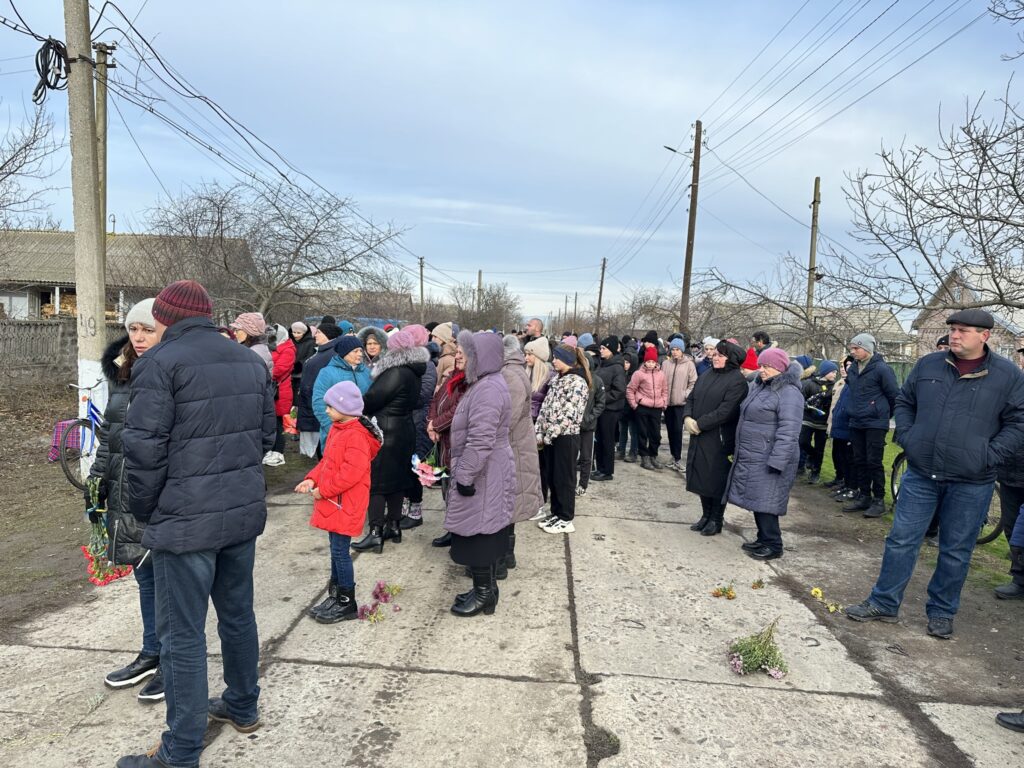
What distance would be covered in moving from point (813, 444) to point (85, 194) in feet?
30.1

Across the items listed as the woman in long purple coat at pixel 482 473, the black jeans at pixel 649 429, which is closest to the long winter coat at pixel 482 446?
the woman in long purple coat at pixel 482 473

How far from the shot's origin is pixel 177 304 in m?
2.51

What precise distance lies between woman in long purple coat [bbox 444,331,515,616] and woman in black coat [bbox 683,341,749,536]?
249cm

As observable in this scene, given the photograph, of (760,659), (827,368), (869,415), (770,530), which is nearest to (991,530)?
(869,415)

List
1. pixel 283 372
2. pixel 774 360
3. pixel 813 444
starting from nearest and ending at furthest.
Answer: pixel 774 360 → pixel 283 372 → pixel 813 444

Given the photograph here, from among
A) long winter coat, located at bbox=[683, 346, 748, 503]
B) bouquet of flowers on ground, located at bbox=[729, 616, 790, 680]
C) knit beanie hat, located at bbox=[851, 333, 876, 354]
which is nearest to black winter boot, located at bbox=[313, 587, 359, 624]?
bouquet of flowers on ground, located at bbox=[729, 616, 790, 680]

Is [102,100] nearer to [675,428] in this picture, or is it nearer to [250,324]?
[250,324]

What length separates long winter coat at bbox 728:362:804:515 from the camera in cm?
522

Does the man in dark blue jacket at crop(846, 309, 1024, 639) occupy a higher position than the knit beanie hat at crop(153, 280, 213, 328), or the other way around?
the knit beanie hat at crop(153, 280, 213, 328)

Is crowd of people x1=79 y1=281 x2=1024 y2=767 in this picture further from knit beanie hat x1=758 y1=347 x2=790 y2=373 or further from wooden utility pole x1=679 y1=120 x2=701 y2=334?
wooden utility pole x1=679 y1=120 x2=701 y2=334

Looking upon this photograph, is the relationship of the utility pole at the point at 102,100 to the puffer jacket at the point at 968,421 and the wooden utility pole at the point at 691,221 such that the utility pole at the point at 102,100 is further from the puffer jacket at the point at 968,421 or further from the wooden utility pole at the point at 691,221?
the wooden utility pole at the point at 691,221

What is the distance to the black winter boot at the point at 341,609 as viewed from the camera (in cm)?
385

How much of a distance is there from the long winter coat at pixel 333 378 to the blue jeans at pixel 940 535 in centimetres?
429

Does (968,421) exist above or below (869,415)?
above
